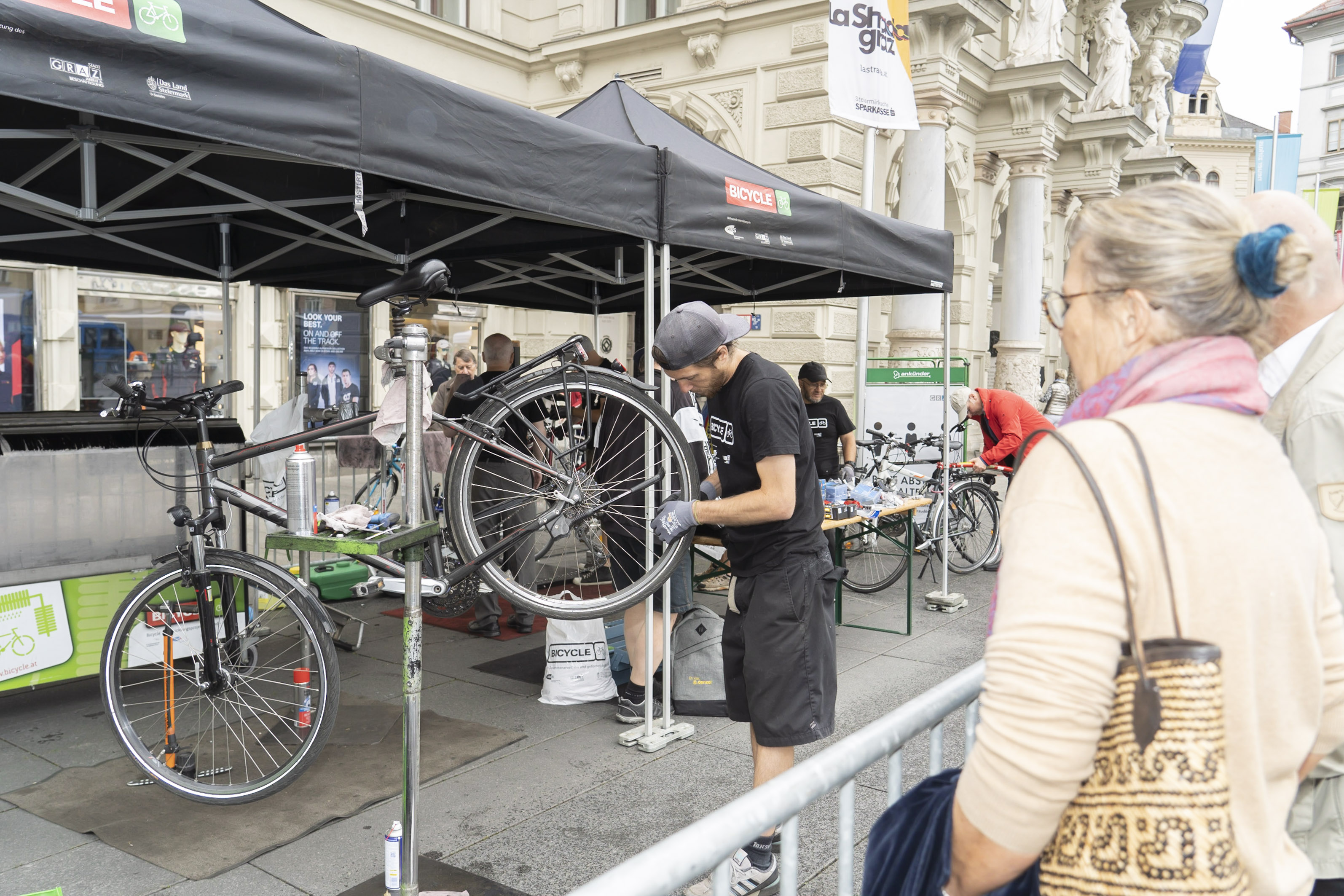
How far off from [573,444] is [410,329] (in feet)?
4.10

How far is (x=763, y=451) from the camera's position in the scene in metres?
3.10

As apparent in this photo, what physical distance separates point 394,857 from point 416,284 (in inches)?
63.2

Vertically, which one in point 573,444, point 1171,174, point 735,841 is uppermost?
point 1171,174

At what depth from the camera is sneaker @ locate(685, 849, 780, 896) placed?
2982 mm

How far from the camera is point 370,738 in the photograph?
175 inches

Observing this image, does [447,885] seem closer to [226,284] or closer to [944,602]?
[226,284]

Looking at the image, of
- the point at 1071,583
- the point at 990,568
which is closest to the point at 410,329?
the point at 1071,583

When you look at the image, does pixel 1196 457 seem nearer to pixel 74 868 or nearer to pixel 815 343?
pixel 74 868

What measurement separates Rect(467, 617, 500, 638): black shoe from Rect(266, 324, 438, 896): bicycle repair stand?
3645mm

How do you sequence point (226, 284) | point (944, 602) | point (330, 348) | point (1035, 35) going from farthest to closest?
point (1035, 35) → point (330, 348) → point (944, 602) → point (226, 284)

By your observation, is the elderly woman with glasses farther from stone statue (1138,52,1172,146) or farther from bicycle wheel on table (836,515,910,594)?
stone statue (1138,52,1172,146)

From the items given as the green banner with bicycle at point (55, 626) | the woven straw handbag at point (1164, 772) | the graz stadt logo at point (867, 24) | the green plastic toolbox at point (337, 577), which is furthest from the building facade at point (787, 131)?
the woven straw handbag at point (1164, 772)

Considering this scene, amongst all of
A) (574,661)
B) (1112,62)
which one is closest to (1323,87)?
(1112,62)

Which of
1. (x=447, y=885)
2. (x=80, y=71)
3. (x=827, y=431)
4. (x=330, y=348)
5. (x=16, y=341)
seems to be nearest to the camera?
(x=80, y=71)
